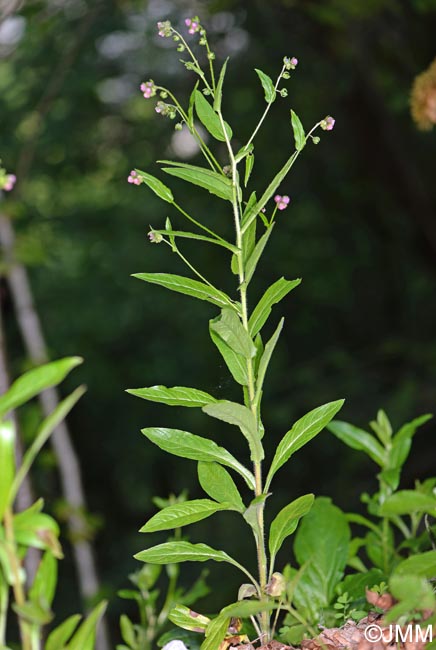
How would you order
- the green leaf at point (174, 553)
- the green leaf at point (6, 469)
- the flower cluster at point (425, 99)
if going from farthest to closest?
the flower cluster at point (425, 99) → the green leaf at point (174, 553) → the green leaf at point (6, 469)

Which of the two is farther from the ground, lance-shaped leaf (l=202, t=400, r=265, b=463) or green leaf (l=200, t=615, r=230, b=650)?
lance-shaped leaf (l=202, t=400, r=265, b=463)

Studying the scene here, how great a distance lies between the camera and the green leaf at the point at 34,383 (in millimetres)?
271

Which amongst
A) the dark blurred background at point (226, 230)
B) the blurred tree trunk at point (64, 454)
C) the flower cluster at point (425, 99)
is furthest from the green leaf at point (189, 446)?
the dark blurred background at point (226, 230)

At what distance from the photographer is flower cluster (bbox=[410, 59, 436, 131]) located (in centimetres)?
94

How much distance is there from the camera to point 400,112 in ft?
6.72

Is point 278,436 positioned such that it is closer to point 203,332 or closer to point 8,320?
point 203,332

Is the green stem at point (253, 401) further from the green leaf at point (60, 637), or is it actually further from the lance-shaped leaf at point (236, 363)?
the green leaf at point (60, 637)

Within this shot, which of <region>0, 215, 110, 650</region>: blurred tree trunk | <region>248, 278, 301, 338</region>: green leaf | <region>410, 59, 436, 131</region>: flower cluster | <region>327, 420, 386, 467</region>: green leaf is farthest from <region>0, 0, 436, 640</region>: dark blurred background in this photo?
<region>248, 278, 301, 338</region>: green leaf

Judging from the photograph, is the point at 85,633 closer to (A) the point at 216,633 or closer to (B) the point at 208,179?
(A) the point at 216,633

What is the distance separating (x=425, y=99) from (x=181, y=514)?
730 mm

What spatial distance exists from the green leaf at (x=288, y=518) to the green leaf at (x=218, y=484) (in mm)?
20

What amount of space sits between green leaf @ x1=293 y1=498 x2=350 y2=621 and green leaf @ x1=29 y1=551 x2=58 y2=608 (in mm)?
195

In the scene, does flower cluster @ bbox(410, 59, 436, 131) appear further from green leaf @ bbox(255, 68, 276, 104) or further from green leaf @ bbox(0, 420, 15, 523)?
green leaf @ bbox(0, 420, 15, 523)

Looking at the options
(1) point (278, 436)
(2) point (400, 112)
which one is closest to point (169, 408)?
(1) point (278, 436)
